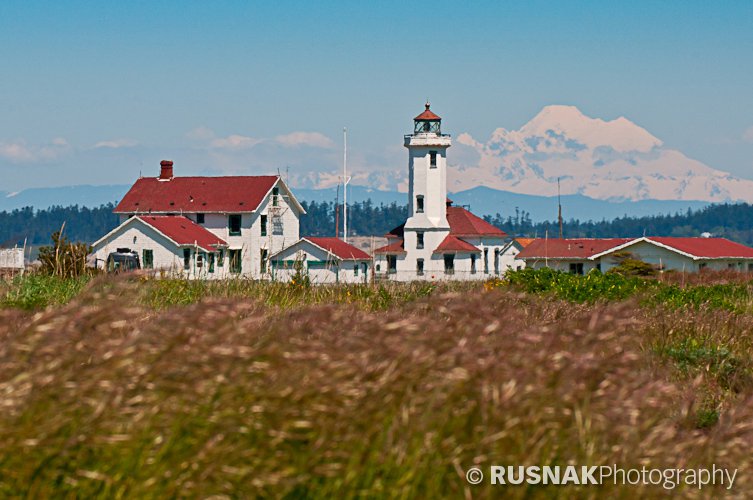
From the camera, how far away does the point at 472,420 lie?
17.2ft

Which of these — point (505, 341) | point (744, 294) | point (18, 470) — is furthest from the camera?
point (744, 294)

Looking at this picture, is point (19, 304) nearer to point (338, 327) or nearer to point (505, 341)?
point (338, 327)

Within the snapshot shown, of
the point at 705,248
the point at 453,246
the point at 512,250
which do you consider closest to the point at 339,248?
the point at 453,246

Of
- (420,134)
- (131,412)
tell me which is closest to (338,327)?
(131,412)

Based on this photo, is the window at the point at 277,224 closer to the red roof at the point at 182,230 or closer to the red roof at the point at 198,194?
the red roof at the point at 198,194

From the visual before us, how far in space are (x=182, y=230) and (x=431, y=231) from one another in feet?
92.2

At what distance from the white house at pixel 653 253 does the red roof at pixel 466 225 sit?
9.42 m

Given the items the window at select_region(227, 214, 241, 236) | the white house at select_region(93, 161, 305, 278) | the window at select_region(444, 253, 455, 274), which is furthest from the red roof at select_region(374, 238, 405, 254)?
the window at select_region(227, 214, 241, 236)

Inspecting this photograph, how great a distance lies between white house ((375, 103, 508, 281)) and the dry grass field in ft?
275

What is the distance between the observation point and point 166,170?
80438 mm

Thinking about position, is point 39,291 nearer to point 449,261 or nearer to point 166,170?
point 166,170

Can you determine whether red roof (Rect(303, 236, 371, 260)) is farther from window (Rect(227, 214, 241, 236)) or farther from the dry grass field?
the dry grass field

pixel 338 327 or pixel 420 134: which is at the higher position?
pixel 420 134

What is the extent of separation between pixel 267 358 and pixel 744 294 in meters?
16.7
